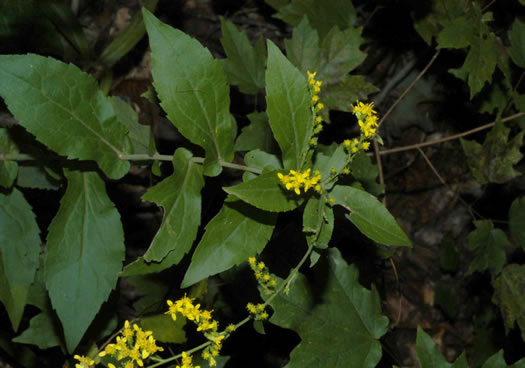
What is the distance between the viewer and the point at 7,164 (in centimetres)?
248

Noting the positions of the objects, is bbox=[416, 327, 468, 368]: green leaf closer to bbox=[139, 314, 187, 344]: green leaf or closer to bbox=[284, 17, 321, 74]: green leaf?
bbox=[139, 314, 187, 344]: green leaf

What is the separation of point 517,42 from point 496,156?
77cm

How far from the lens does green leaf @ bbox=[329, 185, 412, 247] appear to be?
6.50ft

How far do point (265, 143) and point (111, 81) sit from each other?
44.7 inches

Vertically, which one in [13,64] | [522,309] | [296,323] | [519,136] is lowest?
[522,309]

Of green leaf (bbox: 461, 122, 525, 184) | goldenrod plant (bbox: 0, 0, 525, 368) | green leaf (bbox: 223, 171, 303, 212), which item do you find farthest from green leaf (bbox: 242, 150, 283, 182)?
green leaf (bbox: 461, 122, 525, 184)

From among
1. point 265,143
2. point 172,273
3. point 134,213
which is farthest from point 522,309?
point 134,213

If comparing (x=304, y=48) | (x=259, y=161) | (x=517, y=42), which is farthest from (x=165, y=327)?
(x=517, y=42)

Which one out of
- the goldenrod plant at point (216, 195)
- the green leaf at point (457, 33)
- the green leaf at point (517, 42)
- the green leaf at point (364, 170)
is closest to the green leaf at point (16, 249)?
the goldenrod plant at point (216, 195)

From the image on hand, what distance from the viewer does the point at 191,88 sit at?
2172mm

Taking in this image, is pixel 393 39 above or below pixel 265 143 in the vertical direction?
above

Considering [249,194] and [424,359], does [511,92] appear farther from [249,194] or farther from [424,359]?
[249,194]

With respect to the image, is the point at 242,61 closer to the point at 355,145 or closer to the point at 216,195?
the point at 216,195

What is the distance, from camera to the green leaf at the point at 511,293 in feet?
11.0
